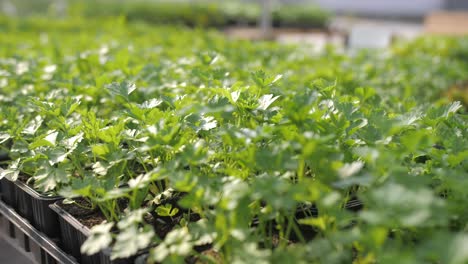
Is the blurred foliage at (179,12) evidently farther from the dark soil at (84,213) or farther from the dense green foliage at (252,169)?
the dark soil at (84,213)

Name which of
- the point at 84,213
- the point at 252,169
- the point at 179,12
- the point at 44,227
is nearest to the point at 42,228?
the point at 44,227

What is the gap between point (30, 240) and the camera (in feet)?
5.11

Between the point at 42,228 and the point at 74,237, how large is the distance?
0.19 metres

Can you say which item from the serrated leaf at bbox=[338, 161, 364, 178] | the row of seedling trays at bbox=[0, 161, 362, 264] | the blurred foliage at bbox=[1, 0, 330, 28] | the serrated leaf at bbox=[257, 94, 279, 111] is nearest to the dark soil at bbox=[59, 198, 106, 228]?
the row of seedling trays at bbox=[0, 161, 362, 264]

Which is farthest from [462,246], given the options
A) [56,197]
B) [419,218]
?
[56,197]

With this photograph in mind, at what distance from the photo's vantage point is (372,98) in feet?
6.16

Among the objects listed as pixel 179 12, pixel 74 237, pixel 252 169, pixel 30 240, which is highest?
pixel 252 169

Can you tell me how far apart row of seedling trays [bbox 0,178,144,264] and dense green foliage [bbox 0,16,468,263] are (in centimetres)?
7

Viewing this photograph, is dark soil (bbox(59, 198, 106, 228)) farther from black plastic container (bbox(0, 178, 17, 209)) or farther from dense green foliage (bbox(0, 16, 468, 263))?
black plastic container (bbox(0, 178, 17, 209))

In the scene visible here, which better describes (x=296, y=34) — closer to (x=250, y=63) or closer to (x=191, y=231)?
(x=250, y=63)

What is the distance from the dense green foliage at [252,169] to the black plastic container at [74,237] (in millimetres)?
66

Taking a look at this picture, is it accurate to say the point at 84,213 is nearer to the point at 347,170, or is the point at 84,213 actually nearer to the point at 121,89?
the point at 121,89

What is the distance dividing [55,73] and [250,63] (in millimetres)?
1089

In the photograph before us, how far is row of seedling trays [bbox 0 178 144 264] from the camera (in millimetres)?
1314
